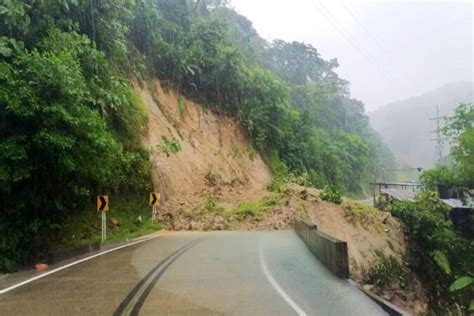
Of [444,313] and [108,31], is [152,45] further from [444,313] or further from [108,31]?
[444,313]

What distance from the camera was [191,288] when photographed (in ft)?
26.4

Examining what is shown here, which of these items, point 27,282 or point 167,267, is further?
point 167,267

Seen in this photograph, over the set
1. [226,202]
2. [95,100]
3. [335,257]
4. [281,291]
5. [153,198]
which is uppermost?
[95,100]

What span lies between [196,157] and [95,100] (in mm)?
13163

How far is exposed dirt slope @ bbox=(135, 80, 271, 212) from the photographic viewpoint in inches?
960

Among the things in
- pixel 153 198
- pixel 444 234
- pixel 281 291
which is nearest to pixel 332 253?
pixel 281 291

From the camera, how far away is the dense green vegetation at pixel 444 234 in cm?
2189

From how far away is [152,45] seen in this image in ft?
98.2

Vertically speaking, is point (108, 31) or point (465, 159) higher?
point (108, 31)

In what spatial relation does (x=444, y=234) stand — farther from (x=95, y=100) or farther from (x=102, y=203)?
(x=95, y=100)

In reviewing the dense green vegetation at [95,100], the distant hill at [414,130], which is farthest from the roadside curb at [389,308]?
the distant hill at [414,130]

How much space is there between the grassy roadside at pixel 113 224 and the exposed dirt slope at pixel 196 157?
2.04 m

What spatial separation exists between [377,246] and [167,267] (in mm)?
15163

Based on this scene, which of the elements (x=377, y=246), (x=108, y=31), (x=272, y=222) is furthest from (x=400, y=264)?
(x=108, y=31)
